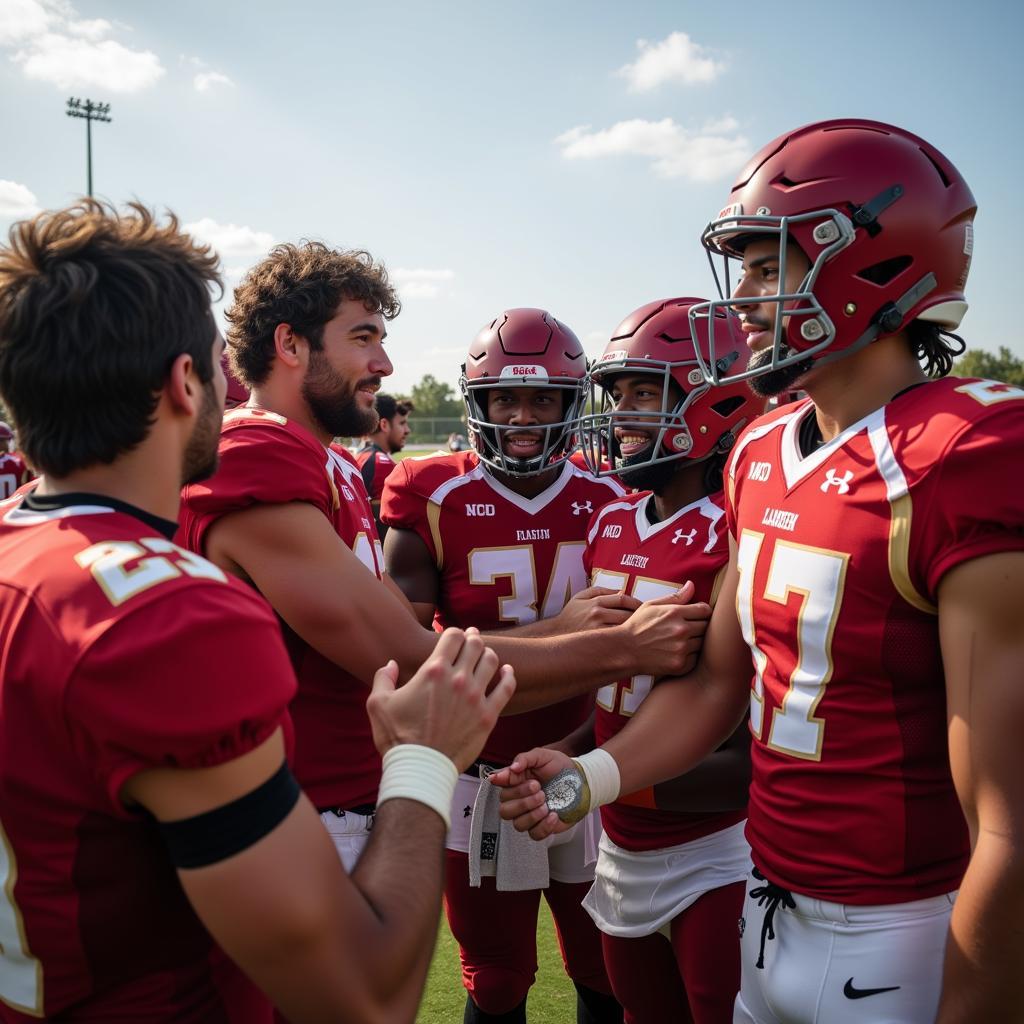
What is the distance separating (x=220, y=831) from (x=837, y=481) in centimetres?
144

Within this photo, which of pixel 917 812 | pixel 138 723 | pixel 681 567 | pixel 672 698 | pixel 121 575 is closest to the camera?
pixel 138 723

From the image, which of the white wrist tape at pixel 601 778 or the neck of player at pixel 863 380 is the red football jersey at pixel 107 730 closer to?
the white wrist tape at pixel 601 778

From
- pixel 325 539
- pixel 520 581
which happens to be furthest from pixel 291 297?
pixel 520 581

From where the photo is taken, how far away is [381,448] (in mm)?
10094

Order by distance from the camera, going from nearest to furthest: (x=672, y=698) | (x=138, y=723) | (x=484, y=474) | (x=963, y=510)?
(x=138, y=723)
(x=963, y=510)
(x=672, y=698)
(x=484, y=474)

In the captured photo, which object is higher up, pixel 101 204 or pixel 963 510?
pixel 101 204

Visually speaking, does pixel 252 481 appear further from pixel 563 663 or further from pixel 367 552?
pixel 563 663

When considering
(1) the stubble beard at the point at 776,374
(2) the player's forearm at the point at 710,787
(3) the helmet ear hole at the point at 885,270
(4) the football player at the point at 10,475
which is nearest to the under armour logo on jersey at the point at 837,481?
(1) the stubble beard at the point at 776,374

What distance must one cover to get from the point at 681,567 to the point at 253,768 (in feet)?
6.14

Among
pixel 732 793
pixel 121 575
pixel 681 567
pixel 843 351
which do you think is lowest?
pixel 732 793

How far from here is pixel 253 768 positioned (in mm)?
1245

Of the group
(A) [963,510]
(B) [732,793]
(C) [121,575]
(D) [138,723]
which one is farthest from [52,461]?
(B) [732,793]

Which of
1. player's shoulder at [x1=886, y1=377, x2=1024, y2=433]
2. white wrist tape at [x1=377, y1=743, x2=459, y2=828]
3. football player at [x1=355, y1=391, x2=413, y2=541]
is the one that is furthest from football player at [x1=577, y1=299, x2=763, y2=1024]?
football player at [x1=355, y1=391, x2=413, y2=541]

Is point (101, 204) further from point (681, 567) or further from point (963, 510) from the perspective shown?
point (681, 567)
